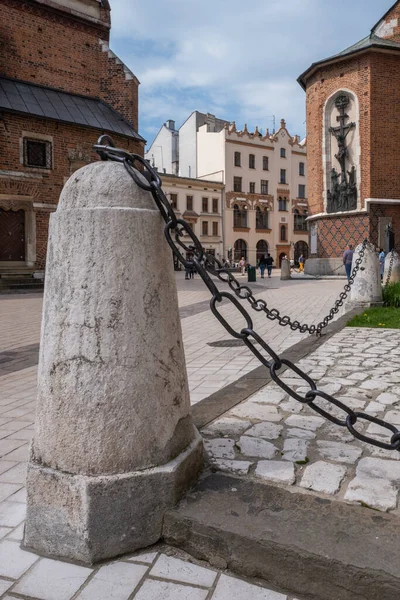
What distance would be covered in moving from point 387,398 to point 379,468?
4.91ft

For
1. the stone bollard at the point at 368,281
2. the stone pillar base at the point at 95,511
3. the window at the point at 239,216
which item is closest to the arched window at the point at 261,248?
the window at the point at 239,216

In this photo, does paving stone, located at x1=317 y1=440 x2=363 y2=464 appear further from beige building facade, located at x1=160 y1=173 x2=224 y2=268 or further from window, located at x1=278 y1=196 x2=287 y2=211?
window, located at x1=278 y1=196 x2=287 y2=211

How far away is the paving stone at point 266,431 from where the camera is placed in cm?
303

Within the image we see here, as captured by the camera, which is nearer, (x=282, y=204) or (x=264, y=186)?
(x=264, y=186)

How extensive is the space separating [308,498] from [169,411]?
0.71 meters

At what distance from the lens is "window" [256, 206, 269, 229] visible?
5288 centimetres

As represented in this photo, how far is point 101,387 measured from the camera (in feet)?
6.48

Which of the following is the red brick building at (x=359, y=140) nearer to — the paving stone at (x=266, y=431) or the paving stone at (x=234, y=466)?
the paving stone at (x=266, y=431)

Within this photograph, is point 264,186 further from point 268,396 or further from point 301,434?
point 301,434

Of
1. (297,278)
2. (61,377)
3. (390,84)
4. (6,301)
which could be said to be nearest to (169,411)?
(61,377)

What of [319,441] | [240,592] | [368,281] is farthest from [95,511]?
[368,281]

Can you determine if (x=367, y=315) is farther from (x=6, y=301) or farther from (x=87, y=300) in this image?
(x=6, y=301)

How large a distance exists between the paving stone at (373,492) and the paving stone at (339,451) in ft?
0.85

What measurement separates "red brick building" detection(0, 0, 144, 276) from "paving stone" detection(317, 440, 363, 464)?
19367 millimetres
